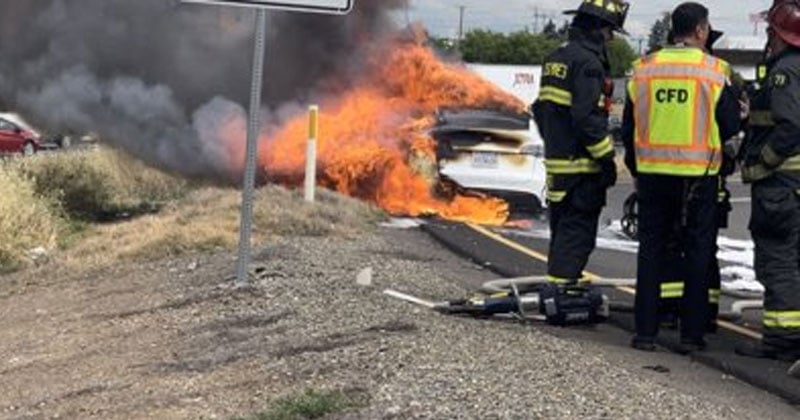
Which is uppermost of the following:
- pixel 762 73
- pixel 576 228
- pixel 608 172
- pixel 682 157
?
pixel 762 73

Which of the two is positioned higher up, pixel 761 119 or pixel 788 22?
pixel 788 22

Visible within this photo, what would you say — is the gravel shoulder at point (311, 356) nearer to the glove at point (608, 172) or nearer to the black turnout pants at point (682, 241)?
the black turnout pants at point (682, 241)

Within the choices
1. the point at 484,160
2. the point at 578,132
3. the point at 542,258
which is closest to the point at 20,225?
the point at 484,160

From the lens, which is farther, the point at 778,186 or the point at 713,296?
the point at 713,296

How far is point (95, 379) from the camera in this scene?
21.7 ft

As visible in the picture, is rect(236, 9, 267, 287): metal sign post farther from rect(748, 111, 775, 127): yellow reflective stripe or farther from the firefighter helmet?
rect(748, 111, 775, 127): yellow reflective stripe

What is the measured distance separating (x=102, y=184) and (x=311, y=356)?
10503 millimetres

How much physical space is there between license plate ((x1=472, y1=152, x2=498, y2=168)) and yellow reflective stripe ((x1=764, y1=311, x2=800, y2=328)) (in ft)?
23.3

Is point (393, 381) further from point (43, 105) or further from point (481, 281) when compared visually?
point (43, 105)

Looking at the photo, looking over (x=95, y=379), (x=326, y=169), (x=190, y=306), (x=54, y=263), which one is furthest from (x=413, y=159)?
(x=95, y=379)

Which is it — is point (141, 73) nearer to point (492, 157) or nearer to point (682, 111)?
point (492, 157)

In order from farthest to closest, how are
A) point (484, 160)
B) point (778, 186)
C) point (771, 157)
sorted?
1. point (484, 160)
2. point (778, 186)
3. point (771, 157)

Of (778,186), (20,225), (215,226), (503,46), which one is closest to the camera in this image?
(778,186)

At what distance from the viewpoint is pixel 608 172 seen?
287 inches
